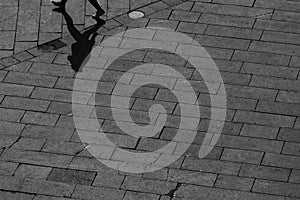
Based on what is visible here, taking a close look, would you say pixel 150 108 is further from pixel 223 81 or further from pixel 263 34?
pixel 263 34

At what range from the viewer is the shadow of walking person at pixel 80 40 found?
484 inches

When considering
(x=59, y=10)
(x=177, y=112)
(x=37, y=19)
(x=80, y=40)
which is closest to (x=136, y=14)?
(x=80, y=40)

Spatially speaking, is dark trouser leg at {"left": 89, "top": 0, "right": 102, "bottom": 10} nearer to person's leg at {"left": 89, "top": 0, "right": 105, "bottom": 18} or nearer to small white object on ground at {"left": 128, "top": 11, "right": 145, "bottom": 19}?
person's leg at {"left": 89, "top": 0, "right": 105, "bottom": 18}

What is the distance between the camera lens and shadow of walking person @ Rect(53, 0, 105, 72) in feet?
40.3

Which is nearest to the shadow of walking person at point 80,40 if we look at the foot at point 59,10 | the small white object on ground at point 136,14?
the foot at point 59,10

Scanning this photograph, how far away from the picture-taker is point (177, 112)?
11297 millimetres

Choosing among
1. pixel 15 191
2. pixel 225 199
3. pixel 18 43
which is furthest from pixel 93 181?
pixel 18 43

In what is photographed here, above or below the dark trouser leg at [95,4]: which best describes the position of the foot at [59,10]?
below

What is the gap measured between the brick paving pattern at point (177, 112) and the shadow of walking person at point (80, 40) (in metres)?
0.12

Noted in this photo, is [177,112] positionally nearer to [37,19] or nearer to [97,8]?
[97,8]

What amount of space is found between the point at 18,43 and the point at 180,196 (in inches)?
159

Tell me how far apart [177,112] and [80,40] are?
→ 2.22 m

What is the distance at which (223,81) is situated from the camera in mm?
11812

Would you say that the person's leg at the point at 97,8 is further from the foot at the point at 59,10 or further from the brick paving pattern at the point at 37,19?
the foot at the point at 59,10
